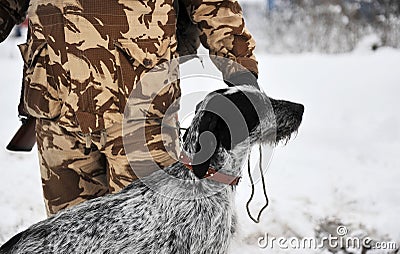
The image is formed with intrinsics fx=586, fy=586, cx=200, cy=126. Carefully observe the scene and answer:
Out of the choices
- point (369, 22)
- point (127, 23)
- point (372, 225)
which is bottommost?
point (372, 225)

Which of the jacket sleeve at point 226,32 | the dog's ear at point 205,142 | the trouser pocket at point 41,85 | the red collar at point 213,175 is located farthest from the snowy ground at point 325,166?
the trouser pocket at point 41,85

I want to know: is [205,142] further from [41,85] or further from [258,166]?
[41,85]

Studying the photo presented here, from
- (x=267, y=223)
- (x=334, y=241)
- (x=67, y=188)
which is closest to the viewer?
(x=67, y=188)

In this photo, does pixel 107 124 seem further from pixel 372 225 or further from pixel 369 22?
pixel 369 22

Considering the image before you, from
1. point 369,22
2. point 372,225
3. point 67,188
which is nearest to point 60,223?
point 67,188

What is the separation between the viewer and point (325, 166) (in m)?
5.80

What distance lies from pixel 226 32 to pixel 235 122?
47cm

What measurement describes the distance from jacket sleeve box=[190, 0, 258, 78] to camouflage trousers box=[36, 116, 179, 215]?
43 centimetres

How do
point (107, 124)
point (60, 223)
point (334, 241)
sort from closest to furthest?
1. point (60, 223)
2. point (107, 124)
3. point (334, 241)

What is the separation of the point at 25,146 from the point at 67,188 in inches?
20.5

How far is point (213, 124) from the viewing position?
2.63 metres

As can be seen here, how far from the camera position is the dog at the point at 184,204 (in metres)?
2.58

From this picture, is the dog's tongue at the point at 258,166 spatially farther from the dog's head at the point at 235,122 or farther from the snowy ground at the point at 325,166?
the snowy ground at the point at 325,166

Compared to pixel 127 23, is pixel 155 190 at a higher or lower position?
lower
